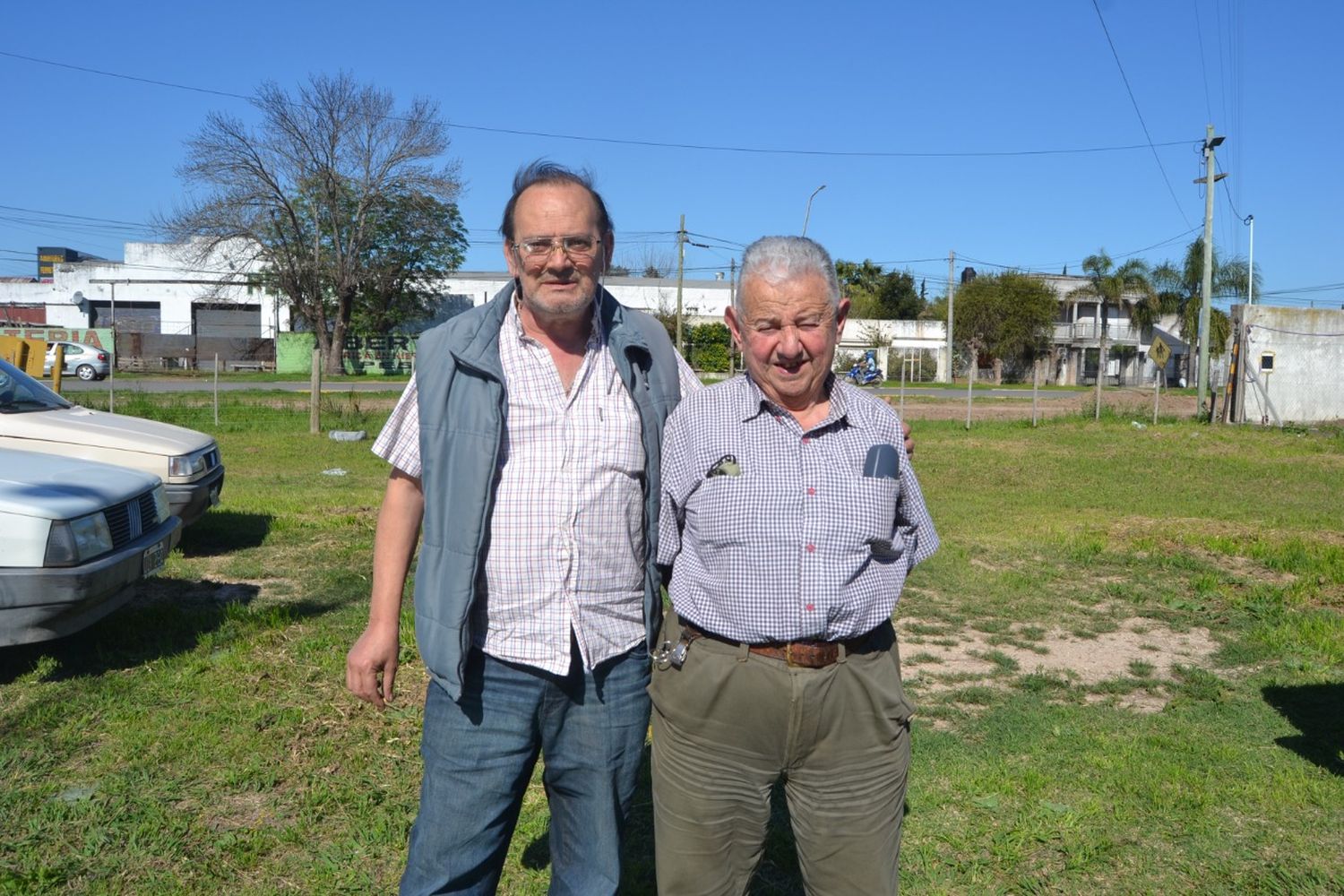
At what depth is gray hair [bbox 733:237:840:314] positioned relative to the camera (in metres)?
2.44

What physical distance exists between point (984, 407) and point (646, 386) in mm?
28369

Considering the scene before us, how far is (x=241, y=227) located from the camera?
131 ft

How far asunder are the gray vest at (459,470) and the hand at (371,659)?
0.39ft

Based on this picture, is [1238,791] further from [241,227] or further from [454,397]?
[241,227]

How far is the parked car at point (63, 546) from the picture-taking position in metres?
4.54

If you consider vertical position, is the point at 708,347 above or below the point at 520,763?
above

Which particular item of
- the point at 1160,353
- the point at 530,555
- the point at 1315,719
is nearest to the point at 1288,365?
the point at 1160,353

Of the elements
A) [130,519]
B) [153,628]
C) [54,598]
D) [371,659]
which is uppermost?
[371,659]

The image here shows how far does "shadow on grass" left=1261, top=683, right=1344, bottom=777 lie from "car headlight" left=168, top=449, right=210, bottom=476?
22.4ft

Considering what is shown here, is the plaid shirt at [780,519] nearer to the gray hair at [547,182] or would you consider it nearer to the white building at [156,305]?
the gray hair at [547,182]

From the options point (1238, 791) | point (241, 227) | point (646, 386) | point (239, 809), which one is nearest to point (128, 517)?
point (239, 809)

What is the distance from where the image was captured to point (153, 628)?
5.79m

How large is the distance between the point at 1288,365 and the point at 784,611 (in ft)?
83.4

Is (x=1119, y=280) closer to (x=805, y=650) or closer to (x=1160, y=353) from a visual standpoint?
(x=1160, y=353)
